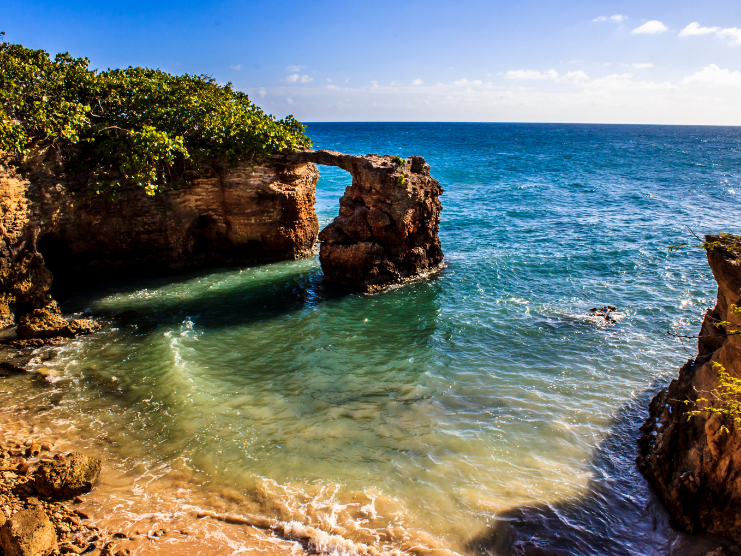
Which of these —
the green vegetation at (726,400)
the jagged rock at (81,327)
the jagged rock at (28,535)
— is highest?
the green vegetation at (726,400)

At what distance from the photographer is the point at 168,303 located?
1778 cm

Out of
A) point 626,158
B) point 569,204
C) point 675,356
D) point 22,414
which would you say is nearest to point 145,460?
point 22,414

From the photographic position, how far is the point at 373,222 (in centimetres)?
1916

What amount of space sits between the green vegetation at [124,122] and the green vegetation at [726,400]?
17612mm

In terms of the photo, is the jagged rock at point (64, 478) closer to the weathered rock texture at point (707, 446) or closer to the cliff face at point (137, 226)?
the cliff face at point (137, 226)

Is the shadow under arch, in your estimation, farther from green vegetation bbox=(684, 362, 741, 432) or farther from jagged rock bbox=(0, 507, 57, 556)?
jagged rock bbox=(0, 507, 57, 556)

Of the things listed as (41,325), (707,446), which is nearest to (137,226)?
(41,325)

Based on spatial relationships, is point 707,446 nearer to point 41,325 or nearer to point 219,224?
point 41,325

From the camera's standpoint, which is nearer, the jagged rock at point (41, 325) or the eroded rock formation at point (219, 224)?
the jagged rock at point (41, 325)

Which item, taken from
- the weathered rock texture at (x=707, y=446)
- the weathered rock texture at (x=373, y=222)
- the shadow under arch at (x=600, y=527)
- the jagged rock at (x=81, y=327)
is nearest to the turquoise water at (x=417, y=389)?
the shadow under arch at (x=600, y=527)

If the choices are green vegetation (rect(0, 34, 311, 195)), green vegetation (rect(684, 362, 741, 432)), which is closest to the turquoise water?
green vegetation (rect(684, 362, 741, 432))

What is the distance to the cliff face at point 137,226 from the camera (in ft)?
50.5

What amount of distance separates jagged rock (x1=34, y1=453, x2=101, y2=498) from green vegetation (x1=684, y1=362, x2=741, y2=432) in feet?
34.3

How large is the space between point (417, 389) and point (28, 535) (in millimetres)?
8576
